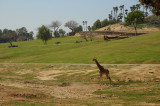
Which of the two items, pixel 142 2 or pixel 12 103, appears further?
pixel 142 2

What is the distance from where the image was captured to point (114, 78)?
987 inches

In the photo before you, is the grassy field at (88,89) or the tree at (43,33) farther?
the tree at (43,33)

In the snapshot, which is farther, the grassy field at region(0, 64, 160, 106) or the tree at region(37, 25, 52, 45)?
the tree at region(37, 25, 52, 45)

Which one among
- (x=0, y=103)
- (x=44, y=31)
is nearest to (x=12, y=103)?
(x=0, y=103)

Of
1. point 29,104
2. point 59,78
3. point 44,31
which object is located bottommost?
point 59,78

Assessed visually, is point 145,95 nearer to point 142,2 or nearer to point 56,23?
point 142,2

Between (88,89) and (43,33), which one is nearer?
(88,89)

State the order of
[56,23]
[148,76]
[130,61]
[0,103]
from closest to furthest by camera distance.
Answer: [0,103] < [148,76] < [130,61] < [56,23]

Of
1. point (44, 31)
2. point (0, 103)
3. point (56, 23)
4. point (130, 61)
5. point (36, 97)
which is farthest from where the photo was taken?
point (56, 23)

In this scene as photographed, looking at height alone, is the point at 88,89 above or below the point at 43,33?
below

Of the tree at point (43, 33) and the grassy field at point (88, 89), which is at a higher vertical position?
the tree at point (43, 33)

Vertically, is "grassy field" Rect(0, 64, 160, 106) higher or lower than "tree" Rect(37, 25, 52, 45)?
lower

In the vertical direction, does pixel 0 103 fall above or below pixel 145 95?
above

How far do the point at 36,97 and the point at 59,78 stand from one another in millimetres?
13516
